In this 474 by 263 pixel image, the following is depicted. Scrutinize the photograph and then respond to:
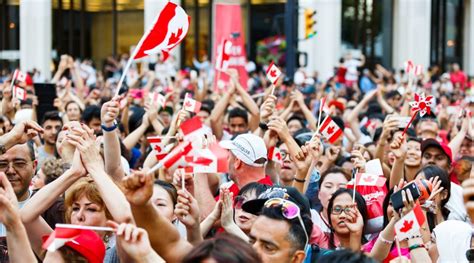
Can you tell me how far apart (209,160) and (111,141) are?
1411 millimetres

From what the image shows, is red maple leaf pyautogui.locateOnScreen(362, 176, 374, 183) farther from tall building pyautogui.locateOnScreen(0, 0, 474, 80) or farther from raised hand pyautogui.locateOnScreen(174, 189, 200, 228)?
tall building pyautogui.locateOnScreen(0, 0, 474, 80)

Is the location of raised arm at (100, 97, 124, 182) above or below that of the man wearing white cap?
above

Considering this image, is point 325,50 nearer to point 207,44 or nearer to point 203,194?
point 207,44

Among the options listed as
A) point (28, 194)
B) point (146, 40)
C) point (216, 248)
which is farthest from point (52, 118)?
point (216, 248)

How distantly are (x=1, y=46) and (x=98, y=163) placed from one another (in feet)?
104

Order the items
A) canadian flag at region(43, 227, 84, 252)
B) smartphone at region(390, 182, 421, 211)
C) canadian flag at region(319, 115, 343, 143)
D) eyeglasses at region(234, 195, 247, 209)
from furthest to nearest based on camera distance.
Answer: canadian flag at region(319, 115, 343, 143) < eyeglasses at region(234, 195, 247, 209) < smartphone at region(390, 182, 421, 211) < canadian flag at region(43, 227, 84, 252)

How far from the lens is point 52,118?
11.1 metres

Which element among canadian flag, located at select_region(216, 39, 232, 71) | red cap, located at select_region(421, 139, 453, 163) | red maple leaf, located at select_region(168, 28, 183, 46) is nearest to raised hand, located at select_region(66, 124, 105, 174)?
red maple leaf, located at select_region(168, 28, 183, 46)

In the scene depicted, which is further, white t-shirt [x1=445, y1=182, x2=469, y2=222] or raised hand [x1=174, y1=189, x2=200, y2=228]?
white t-shirt [x1=445, y1=182, x2=469, y2=222]

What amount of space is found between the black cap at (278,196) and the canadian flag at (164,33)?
112 centimetres

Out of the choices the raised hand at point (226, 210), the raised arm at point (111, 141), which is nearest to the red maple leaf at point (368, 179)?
the raised hand at point (226, 210)

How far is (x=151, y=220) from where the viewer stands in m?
4.66

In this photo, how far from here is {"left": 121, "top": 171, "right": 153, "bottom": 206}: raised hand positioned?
448 cm

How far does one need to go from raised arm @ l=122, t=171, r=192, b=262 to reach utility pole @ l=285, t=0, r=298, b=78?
541 inches
